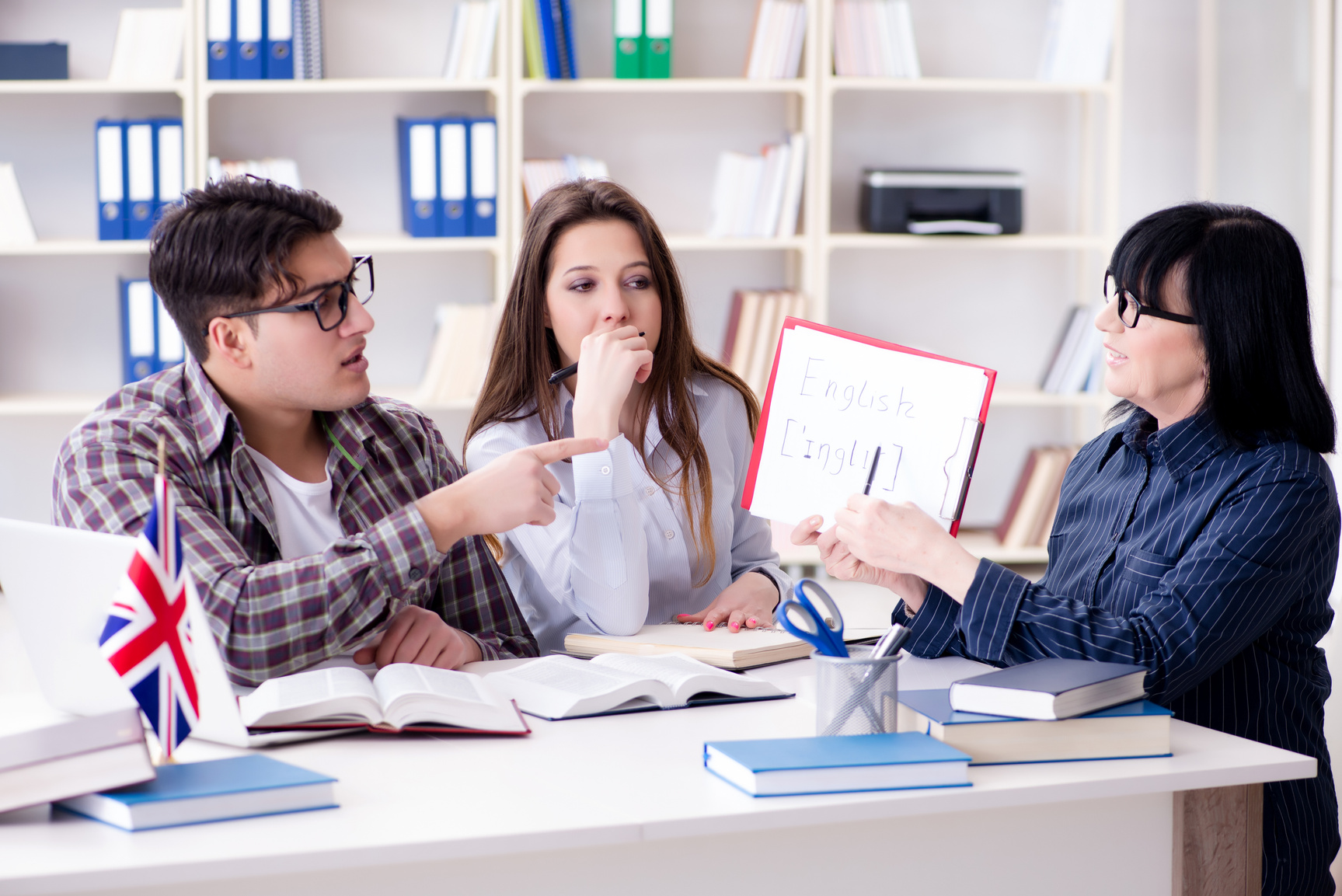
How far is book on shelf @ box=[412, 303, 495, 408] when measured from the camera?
12.1 feet

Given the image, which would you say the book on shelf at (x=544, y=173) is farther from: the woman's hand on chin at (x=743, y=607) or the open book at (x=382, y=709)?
the open book at (x=382, y=709)

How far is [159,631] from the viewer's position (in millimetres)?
951

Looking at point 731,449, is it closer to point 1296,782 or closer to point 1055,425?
point 1296,782

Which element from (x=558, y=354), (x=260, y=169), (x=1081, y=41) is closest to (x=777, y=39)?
(x=1081, y=41)

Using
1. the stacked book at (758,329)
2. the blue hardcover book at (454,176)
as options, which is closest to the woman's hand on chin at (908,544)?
the stacked book at (758,329)

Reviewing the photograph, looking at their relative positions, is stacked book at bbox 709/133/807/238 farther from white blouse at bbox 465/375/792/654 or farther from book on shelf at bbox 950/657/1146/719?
book on shelf at bbox 950/657/1146/719

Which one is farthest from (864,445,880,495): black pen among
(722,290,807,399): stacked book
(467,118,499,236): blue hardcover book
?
(467,118,499,236): blue hardcover book

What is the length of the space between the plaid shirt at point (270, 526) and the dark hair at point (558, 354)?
24 centimetres

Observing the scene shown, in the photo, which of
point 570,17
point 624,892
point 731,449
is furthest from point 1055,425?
point 624,892

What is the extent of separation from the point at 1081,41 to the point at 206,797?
3.68 metres

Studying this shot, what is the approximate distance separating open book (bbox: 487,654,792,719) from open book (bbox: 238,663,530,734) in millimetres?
61

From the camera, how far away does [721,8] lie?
4.02 metres

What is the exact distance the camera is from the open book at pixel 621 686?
4.04ft

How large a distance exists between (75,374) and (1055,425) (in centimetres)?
323
